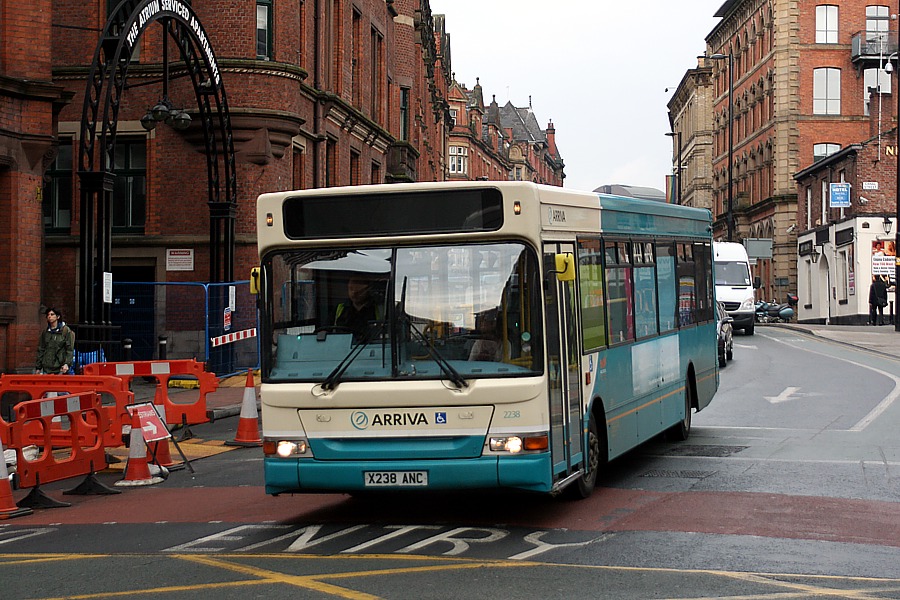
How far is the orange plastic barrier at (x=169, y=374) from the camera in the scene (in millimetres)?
15938

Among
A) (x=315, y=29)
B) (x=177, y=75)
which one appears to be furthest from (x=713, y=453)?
(x=315, y=29)

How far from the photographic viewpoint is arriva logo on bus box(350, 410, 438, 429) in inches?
363

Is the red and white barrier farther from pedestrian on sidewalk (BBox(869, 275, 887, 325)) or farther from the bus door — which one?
pedestrian on sidewalk (BBox(869, 275, 887, 325))

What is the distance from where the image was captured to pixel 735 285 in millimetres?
40125

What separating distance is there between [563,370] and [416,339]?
1.29 meters

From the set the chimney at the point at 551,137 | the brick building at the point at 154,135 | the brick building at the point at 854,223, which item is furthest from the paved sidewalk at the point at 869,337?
the chimney at the point at 551,137

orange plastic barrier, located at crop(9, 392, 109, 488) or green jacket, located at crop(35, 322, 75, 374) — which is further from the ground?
green jacket, located at crop(35, 322, 75, 374)

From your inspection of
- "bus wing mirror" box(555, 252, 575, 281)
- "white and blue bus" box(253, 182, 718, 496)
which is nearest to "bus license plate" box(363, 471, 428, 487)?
"white and blue bus" box(253, 182, 718, 496)

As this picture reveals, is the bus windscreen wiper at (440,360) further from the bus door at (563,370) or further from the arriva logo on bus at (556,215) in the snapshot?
the arriva logo on bus at (556,215)

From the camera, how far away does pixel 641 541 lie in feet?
29.3

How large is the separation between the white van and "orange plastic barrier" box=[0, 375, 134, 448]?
28.3 m

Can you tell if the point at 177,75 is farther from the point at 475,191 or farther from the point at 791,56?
the point at 791,56

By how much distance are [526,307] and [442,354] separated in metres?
0.72

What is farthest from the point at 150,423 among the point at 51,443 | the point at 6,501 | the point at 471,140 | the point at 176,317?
the point at 471,140
